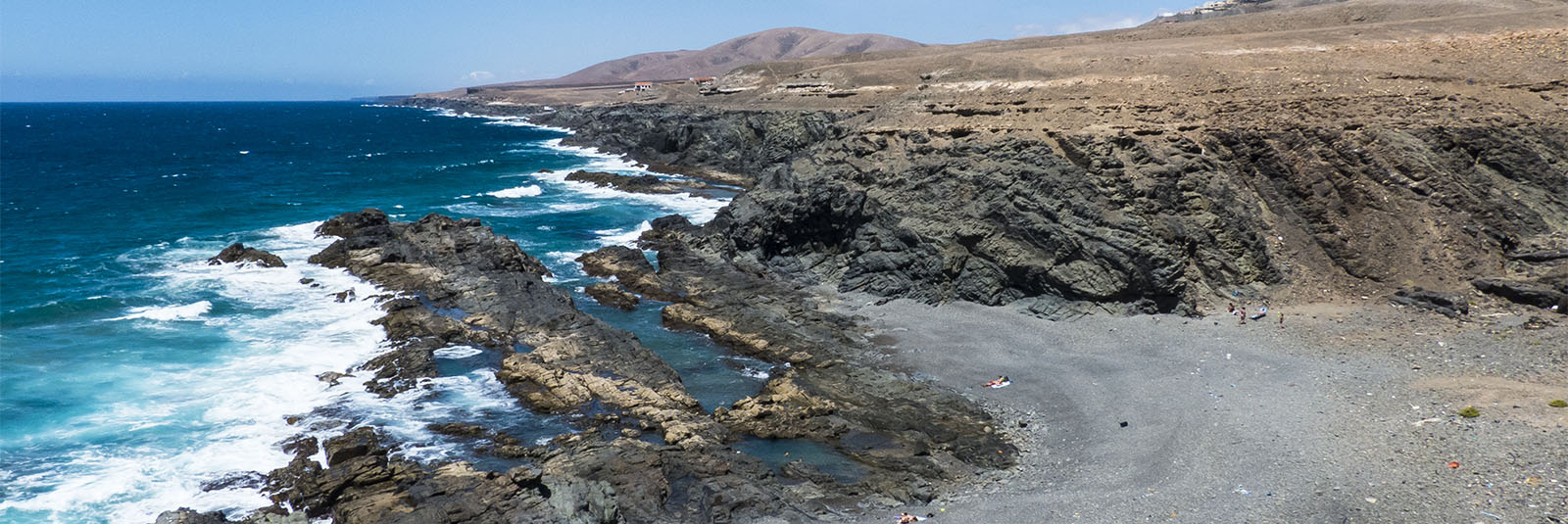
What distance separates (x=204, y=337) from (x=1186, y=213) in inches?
1416

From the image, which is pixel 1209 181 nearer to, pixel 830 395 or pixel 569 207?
pixel 830 395

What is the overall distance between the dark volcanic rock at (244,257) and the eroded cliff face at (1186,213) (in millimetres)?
24491

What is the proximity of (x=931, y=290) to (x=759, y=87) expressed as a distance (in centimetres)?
5934

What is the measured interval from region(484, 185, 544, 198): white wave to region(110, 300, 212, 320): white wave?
3184 cm

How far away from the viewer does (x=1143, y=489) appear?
17.6 m

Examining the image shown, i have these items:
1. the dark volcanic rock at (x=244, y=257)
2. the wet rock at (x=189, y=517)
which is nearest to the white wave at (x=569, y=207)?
the dark volcanic rock at (x=244, y=257)

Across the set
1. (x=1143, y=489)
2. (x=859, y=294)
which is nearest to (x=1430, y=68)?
(x=859, y=294)

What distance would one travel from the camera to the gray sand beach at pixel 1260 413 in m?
16.7

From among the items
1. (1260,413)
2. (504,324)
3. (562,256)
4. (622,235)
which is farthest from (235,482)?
(622,235)

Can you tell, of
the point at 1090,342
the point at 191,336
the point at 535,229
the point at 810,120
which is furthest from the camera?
the point at 810,120

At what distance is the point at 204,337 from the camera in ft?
95.7

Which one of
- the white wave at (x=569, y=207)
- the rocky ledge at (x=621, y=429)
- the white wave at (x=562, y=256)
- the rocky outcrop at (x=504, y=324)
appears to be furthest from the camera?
the white wave at (x=569, y=207)

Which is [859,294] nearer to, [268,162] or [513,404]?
[513,404]

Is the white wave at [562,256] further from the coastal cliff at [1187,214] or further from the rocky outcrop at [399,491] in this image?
the rocky outcrop at [399,491]
